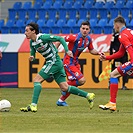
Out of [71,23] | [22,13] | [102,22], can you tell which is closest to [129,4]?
[102,22]

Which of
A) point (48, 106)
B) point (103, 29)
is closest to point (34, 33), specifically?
point (48, 106)

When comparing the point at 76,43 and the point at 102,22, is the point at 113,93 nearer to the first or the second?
the point at 76,43

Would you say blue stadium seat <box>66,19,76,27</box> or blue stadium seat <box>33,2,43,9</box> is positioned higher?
blue stadium seat <box>33,2,43,9</box>

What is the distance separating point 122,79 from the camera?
21.5 m

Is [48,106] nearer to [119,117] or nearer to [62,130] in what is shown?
[119,117]

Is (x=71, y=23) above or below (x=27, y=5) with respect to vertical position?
below

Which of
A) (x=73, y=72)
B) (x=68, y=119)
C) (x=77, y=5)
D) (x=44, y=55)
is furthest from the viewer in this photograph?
(x=77, y=5)

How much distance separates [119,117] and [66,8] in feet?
52.2

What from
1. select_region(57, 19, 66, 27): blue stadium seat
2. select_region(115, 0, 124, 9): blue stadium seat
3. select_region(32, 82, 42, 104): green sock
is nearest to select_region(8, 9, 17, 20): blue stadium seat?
select_region(57, 19, 66, 27): blue stadium seat

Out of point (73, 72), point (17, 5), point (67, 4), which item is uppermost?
point (67, 4)

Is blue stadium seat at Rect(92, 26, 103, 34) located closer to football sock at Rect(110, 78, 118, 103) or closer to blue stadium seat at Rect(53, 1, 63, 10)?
blue stadium seat at Rect(53, 1, 63, 10)

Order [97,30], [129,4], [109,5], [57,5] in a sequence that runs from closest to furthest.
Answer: [97,30] < [129,4] < [109,5] < [57,5]

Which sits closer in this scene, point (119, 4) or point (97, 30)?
point (97, 30)

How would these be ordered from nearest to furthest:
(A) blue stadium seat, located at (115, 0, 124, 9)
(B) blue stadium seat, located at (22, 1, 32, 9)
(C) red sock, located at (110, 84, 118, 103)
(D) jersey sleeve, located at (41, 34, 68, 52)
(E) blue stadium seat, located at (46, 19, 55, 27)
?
1. (D) jersey sleeve, located at (41, 34, 68, 52)
2. (C) red sock, located at (110, 84, 118, 103)
3. (A) blue stadium seat, located at (115, 0, 124, 9)
4. (E) blue stadium seat, located at (46, 19, 55, 27)
5. (B) blue stadium seat, located at (22, 1, 32, 9)
